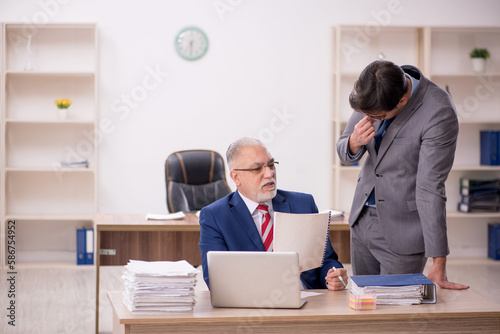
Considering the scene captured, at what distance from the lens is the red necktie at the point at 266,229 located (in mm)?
2508

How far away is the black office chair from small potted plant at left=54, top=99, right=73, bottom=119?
1.53 m

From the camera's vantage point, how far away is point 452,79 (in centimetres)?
633

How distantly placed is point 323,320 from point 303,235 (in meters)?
0.32

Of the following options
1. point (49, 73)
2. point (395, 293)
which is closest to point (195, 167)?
point (49, 73)

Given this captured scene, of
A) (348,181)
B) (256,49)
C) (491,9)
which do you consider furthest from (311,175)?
(491,9)

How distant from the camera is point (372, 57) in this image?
20.7ft

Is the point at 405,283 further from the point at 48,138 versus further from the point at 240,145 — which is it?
the point at 48,138

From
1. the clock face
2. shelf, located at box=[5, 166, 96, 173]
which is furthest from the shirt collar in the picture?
the clock face

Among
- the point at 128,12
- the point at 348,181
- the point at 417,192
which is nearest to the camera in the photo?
the point at 417,192

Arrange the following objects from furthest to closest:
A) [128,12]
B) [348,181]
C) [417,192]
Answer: [348,181] < [128,12] < [417,192]

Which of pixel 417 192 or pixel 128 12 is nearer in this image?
pixel 417 192

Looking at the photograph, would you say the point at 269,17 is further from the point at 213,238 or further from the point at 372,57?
the point at 213,238

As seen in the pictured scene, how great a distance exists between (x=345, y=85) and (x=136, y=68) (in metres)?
2.01

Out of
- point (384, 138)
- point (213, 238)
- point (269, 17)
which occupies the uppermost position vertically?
point (269, 17)
